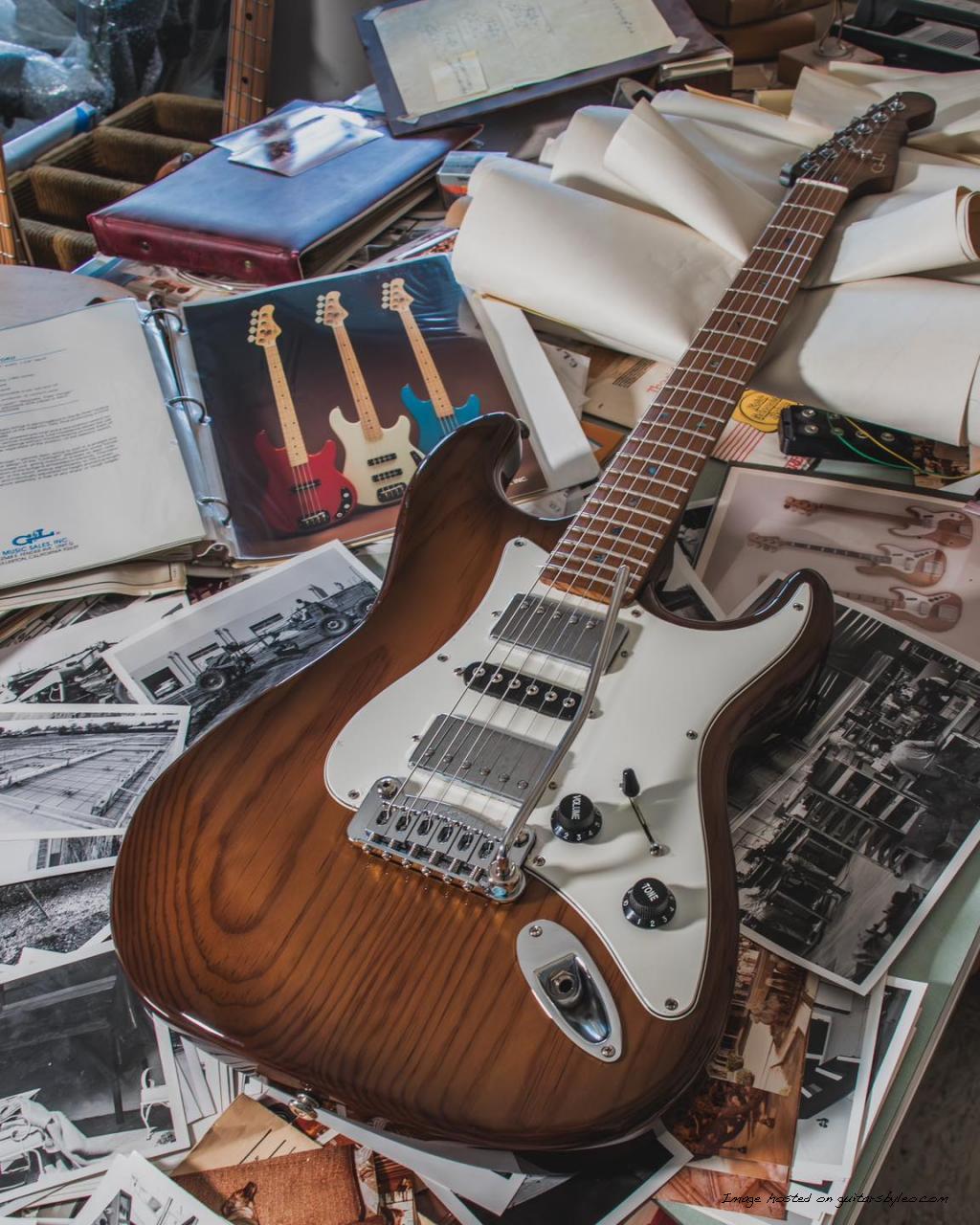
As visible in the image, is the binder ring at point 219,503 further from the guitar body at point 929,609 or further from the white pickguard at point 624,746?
the guitar body at point 929,609

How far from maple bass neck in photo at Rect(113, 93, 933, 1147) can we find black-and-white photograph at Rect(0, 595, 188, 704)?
7.6 inches

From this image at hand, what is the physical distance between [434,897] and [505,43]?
49.4 inches

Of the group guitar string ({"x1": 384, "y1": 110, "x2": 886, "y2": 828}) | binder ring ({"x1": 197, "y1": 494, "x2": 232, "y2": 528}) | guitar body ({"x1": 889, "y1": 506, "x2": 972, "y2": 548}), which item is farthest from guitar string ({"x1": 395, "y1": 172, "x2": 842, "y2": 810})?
binder ring ({"x1": 197, "y1": 494, "x2": 232, "y2": 528})

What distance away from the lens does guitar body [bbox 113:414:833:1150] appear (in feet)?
1.56

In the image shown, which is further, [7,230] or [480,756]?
[7,230]

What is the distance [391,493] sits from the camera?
0.89 metres

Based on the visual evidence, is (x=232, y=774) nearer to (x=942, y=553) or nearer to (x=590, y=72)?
(x=942, y=553)

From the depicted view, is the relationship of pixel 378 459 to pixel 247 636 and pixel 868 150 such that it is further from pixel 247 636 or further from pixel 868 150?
pixel 868 150

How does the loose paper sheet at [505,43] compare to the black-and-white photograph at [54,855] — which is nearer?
the black-and-white photograph at [54,855]

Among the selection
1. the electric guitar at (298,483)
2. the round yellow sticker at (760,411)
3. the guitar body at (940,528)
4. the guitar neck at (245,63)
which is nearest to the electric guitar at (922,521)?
the guitar body at (940,528)

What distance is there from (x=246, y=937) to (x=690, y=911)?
24cm

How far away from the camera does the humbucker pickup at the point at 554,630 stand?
0.66 metres

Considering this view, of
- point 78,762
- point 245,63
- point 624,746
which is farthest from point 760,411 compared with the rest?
point 245,63

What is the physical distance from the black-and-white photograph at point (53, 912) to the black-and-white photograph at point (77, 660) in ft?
0.50
